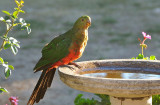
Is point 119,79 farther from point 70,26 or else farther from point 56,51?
point 70,26

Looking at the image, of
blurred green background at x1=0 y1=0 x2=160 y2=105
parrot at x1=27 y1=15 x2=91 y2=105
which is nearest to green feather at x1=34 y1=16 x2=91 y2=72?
parrot at x1=27 y1=15 x2=91 y2=105

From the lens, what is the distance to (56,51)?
3156 mm

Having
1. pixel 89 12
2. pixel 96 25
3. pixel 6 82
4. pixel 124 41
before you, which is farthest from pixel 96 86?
pixel 89 12

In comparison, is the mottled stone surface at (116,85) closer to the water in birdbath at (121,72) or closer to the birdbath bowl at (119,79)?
the birdbath bowl at (119,79)

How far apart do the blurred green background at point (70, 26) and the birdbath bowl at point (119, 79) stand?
2284 millimetres

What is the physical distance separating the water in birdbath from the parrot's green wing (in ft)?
0.87

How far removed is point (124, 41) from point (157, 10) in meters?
3.43

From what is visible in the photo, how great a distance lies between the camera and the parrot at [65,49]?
310 centimetres

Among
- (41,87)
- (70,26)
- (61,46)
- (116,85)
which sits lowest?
(116,85)

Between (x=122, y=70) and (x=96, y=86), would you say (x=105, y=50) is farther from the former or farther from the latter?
(x=96, y=86)

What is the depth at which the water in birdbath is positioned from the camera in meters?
3.11

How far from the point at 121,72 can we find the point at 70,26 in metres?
7.04

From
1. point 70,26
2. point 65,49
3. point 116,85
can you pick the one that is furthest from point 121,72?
point 70,26

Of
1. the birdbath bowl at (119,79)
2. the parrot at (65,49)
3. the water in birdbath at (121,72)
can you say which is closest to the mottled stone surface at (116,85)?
the birdbath bowl at (119,79)
